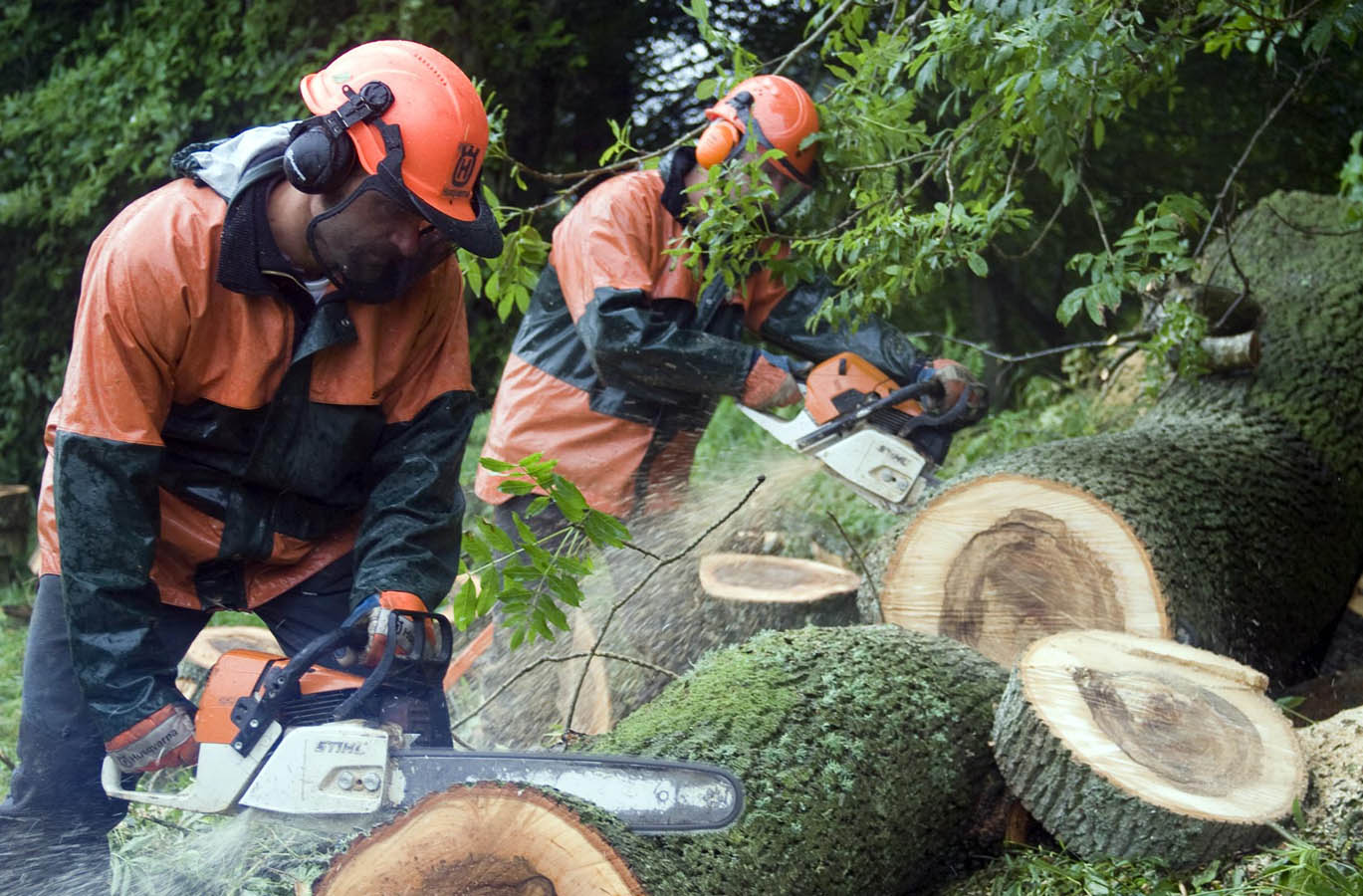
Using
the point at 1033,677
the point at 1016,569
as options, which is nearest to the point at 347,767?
the point at 1033,677

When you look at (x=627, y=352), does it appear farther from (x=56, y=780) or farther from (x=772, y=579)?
(x=56, y=780)

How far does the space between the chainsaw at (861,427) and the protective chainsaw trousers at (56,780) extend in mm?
1947

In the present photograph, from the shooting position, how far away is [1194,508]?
3514 millimetres

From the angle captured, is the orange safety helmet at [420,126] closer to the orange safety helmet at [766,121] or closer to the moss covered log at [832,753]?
the moss covered log at [832,753]

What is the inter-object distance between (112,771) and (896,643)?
1.69 m

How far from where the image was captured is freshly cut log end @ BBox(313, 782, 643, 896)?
1.82m

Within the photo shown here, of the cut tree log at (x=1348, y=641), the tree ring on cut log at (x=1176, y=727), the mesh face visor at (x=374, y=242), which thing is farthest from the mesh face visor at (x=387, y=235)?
the cut tree log at (x=1348, y=641)

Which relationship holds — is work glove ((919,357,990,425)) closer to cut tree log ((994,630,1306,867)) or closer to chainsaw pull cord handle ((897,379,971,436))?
chainsaw pull cord handle ((897,379,971,436))

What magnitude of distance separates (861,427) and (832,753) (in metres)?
1.56

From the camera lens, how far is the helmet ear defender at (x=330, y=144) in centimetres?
219

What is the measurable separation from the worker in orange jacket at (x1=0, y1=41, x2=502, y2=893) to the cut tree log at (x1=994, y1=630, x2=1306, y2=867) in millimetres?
1275

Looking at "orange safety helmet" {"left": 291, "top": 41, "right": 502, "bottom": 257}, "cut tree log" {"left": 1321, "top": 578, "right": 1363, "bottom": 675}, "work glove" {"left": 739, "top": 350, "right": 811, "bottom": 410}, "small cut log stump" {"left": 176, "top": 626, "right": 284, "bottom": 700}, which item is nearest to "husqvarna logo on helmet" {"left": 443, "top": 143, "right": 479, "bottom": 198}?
"orange safety helmet" {"left": 291, "top": 41, "right": 502, "bottom": 257}

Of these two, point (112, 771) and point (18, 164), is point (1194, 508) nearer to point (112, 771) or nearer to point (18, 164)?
point (112, 771)

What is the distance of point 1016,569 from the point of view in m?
3.48
